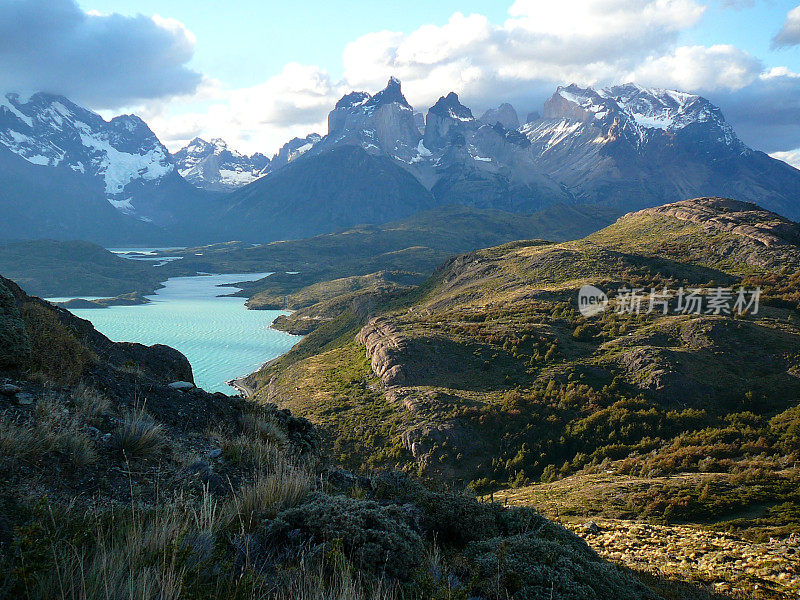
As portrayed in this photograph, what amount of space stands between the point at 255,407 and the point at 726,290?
45070 millimetres

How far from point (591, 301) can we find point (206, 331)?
103 metres

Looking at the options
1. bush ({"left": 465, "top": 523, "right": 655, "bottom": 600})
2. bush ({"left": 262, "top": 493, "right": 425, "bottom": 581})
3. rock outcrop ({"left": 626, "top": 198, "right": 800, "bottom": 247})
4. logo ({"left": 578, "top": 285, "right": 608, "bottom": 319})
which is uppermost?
rock outcrop ({"left": 626, "top": 198, "right": 800, "bottom": 247})

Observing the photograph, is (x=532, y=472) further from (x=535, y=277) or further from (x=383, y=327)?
(x=535, y=277)

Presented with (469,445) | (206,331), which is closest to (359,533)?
(469,445)

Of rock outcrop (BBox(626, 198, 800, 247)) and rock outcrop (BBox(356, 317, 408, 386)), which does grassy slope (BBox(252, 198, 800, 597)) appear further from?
rock outcrop (BBox(626, 198, 800, 247))

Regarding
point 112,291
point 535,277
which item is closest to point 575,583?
point 535,277

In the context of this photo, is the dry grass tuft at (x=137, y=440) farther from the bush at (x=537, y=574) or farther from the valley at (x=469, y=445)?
the bush at (x=537, y=574)

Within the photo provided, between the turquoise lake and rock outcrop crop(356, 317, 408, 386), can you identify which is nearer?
rock outcrop crop(356, 317, 408, 386)

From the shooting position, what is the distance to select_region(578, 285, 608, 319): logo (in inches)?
1705

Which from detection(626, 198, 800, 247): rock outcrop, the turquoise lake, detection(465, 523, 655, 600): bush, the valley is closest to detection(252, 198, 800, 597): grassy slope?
the valley

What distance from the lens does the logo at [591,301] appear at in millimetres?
43319

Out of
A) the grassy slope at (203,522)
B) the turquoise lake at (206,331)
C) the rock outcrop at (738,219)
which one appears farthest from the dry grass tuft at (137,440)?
the turquoise lake at (206,331)

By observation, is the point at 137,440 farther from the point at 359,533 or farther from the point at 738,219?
the point at 738,219

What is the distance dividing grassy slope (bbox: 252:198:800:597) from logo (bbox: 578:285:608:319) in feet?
4.07
